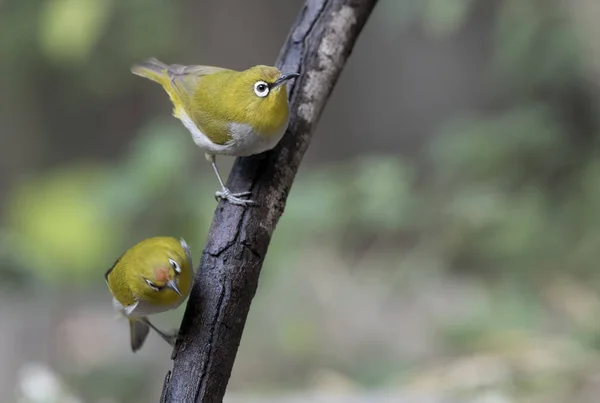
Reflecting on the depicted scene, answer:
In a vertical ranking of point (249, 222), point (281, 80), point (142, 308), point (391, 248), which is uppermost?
point (391, 248)

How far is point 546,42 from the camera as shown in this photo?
3.51 meters

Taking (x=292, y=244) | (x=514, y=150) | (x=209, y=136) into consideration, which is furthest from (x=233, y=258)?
(x=514, y=150)

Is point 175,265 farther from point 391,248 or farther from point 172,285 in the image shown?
point 391,248

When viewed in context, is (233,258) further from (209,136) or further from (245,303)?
(209,136)

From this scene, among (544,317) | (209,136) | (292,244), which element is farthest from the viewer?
(292,244)

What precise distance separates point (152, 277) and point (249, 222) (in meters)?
0.30

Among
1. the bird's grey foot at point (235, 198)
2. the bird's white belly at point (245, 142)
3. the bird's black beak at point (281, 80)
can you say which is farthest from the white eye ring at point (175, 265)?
the bird's black beak at point (281, 80)

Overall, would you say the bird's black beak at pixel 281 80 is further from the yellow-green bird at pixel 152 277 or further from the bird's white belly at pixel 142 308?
the bird's white belly at pixel 142 308

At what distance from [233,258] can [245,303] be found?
4.2 inches

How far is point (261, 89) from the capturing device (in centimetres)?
150

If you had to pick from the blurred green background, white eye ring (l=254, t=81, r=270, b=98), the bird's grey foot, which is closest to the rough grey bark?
the bird's grey foot

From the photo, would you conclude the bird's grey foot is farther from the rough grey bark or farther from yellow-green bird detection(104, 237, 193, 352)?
yellow-green bird detection(104, 237, 193, 352)

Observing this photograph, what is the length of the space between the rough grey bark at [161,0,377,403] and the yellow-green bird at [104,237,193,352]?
0.07m

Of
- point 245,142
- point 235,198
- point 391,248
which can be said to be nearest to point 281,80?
point 245,142
